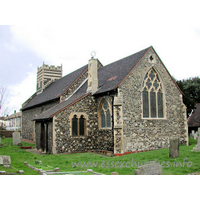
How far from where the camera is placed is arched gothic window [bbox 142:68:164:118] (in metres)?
17.9

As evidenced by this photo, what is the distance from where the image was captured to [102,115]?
18.5 metres

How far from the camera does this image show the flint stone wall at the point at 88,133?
1709cm

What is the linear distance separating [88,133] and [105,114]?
6.95 feet

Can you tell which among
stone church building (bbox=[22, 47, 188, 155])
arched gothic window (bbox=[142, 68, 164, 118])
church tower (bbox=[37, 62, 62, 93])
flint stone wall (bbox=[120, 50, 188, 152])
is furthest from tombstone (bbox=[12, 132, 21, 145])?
arched gothic window (bbox=[142, 68, 164, 118])

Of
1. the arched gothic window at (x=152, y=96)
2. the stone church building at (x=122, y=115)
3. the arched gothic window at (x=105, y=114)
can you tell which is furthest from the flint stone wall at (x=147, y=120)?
the arched gothic window at (x=105, y=114)

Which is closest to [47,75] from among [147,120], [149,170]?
[147,120]

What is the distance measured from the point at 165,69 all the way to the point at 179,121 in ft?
15.2

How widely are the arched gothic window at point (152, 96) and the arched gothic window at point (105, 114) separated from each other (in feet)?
9.19

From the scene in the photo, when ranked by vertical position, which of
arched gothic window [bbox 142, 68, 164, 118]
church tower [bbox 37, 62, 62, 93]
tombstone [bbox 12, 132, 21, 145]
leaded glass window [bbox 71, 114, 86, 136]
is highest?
church tower [bbox 37, 62, 62, 93]

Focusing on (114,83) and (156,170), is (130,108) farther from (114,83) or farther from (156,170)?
(156,170)

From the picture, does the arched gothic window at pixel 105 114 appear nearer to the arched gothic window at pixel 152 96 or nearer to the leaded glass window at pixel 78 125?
the leaded glass window at pixel 78 125

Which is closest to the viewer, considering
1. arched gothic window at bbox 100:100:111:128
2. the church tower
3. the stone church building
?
the stone church building

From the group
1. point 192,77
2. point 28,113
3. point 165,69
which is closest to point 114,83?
point 165,69

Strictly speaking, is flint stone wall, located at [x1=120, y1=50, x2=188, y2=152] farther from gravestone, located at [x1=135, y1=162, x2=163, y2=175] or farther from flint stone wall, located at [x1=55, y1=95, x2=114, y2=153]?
gravestone, located at [x1=135, y1=162, x2=163, y2=175]
